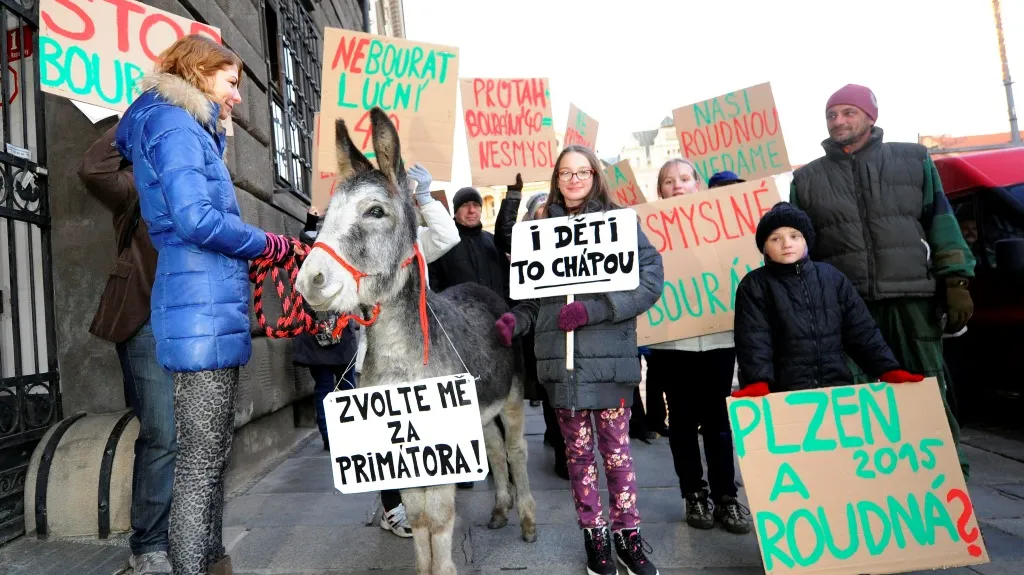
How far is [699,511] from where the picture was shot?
3.67 metres

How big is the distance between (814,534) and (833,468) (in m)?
0.31

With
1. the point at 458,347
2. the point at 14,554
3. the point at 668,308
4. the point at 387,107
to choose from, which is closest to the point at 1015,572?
the point at 668,308

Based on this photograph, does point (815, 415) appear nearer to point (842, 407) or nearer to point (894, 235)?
point (842, 407)

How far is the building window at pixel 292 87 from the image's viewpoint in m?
7.59

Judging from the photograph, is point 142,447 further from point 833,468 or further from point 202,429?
point 833,468

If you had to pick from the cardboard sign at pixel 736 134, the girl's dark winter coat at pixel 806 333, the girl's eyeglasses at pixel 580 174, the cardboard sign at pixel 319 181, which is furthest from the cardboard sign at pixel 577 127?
the girl's dark winter coat at pixel 806 333

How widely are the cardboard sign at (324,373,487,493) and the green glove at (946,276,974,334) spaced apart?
2682mm

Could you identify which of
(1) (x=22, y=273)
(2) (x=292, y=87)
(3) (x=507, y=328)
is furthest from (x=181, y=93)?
(2) (x=292, y=87)

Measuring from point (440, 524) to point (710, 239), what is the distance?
2673mm

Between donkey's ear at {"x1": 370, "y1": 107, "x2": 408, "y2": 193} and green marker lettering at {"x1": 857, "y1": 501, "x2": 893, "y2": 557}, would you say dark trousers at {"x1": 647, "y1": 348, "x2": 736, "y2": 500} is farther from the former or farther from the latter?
donkey's ear at {"x1": 370, "y1": 107, "x2": 408, "y2": 193}

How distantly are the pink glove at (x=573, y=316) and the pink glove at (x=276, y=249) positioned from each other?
4.21 feet

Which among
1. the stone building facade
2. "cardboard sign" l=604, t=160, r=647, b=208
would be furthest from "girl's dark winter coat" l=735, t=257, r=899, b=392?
the stone building facade

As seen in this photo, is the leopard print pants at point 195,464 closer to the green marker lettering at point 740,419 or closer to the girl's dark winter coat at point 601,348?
the girl's dark winter coat at point 601,348

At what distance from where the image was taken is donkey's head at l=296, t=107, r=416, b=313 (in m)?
2.39
